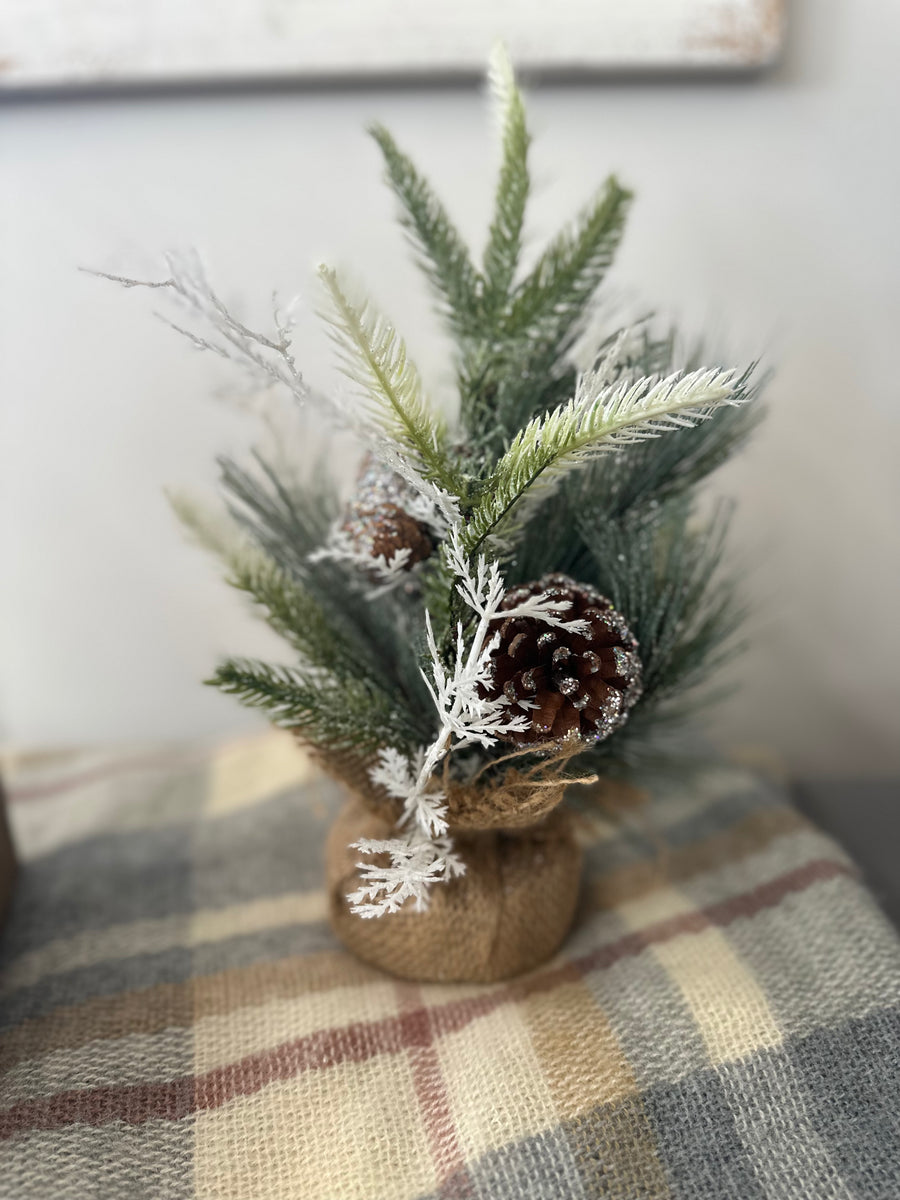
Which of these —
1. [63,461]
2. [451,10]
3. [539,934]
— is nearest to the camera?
[539,934]

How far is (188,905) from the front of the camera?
57cm

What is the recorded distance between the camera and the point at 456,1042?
0.45 meters

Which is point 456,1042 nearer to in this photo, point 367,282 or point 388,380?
point 388,380

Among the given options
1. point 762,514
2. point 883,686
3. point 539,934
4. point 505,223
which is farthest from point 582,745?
point 883,686

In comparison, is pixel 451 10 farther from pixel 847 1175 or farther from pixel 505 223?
pixel 847 1175

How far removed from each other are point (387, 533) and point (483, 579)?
8cm

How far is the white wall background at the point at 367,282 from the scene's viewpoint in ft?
2.16

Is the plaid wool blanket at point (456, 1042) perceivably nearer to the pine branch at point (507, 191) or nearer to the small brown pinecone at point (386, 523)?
the small brown pinecone at point (386, 523)

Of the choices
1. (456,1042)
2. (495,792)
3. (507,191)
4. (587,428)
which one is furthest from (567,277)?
(456,1042)

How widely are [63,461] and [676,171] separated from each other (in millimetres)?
574

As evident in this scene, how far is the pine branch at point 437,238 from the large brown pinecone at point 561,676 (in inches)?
6.9

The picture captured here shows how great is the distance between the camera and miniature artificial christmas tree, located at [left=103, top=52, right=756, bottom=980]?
0.36 metres

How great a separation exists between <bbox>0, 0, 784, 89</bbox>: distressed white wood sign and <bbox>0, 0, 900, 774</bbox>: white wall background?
4 cm

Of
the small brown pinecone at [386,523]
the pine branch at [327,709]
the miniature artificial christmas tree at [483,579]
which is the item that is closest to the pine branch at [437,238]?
the miniature artificial christmas tree at [483,579]
